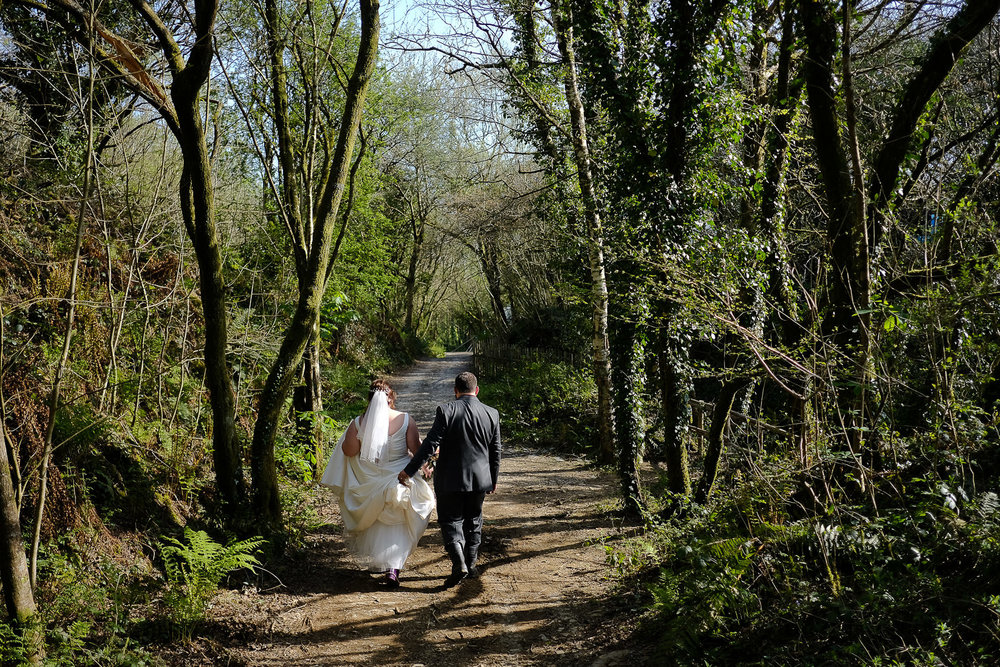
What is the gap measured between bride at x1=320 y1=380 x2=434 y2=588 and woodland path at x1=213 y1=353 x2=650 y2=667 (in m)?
0.35

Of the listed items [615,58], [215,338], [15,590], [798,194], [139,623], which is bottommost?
[139,623]

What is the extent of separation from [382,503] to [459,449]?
0.97 metres

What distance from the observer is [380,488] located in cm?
688

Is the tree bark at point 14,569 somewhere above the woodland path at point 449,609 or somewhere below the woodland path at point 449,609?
above

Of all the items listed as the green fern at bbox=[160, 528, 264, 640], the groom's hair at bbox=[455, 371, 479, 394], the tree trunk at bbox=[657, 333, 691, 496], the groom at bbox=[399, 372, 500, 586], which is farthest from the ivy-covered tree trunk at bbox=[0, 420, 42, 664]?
the tree trunk at bbox=[657, 333, 691, 496]

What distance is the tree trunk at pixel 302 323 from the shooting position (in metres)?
7.04

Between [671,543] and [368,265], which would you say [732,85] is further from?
[368,265]

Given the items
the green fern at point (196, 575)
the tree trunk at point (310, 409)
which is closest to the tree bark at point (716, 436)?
the green fern at point (196, 575)

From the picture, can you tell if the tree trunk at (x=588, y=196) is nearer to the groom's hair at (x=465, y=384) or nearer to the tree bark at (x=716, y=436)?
the tree bark at (x=716, y=436)

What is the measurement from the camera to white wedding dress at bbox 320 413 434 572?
684cm

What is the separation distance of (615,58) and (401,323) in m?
29.5

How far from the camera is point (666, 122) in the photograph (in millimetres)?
7574

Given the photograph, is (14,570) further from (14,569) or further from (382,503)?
(382,503)

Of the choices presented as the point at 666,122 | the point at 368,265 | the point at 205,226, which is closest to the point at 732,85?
the point at 666,122
